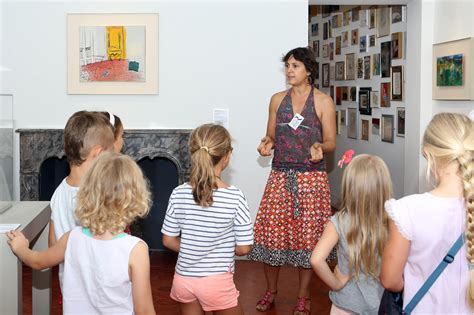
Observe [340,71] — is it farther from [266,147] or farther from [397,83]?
[266,147]

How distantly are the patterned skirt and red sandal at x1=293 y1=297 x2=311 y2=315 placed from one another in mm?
250

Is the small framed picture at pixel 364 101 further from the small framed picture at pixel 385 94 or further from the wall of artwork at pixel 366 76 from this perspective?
the small framed picture at pixel 385 94

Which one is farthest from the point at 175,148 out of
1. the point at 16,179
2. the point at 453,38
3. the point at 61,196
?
the point at 61,196

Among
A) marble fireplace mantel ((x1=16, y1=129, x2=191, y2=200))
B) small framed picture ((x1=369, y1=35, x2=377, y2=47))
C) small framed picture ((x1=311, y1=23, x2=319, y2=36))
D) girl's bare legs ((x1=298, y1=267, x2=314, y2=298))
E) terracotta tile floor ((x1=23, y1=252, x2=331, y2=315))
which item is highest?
small framed picture ((x1=311, y1=23, x2=319, y2=36))

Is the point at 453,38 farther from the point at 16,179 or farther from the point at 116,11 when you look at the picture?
the point at 16,179

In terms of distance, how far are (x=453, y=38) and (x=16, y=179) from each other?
13.2 ft

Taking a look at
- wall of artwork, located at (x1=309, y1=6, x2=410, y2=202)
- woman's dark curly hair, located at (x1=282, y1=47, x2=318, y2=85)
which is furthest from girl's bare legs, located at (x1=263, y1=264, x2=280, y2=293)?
wall of artwork, located at (x1=309, y1=6, x2=410, y2=202)

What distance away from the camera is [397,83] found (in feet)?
24.8

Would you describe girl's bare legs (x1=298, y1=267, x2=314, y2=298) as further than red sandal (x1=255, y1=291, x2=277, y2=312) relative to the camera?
No

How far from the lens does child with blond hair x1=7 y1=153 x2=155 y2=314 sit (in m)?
2.54

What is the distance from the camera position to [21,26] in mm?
6594

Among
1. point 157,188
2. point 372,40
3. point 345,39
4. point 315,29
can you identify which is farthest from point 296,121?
point 315,29

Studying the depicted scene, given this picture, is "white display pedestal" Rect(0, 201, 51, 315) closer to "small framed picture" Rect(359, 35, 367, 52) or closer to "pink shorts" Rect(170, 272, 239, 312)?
"pink shorts" Rect(170, 272, 239, 312)

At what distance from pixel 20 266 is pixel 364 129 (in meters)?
6.52
